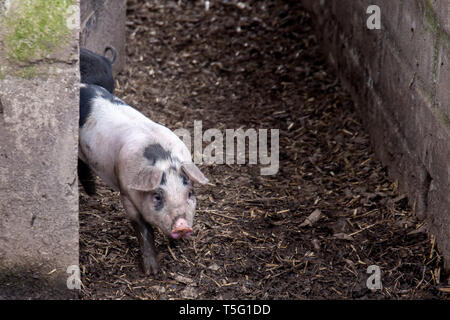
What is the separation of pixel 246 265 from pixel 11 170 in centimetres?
132

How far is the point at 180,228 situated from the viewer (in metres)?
3.49

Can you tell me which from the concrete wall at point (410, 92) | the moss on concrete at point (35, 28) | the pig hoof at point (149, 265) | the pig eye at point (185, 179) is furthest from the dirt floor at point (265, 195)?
the moss on concrete at point (35, 28)

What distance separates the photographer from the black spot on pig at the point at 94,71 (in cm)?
438

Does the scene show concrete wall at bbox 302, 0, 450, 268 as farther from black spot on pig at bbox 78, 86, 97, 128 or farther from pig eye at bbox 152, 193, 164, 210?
black spot on pig at bbox 78, 86, 97, 128

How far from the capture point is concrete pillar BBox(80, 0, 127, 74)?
511 cm

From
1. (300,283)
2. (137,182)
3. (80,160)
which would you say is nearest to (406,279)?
(300,283)

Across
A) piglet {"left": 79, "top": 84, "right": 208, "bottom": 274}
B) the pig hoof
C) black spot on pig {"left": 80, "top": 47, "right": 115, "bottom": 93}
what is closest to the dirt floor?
the pig hoof

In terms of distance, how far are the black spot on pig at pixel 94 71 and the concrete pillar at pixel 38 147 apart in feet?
4.07

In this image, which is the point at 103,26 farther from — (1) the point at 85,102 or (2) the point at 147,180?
(2) the point at 147,180

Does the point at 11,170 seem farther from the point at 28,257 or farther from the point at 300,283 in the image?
the point at 300,283

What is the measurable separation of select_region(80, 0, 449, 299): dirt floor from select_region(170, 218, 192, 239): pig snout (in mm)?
285

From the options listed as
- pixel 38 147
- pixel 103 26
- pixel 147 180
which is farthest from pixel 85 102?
pixel 103 26

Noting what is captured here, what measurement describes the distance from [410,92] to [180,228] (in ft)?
5.30

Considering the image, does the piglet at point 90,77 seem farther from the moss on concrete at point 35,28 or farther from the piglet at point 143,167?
the moss on concrete at point 35,28
